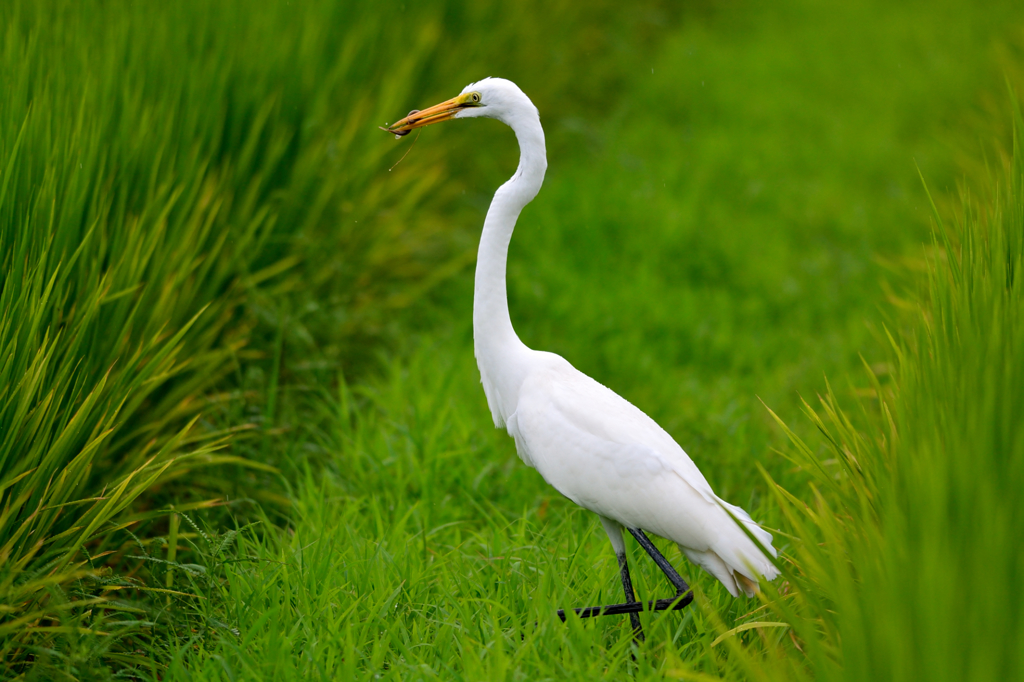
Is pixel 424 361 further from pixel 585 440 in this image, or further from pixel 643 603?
pixel 643 603

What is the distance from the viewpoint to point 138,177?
287cm

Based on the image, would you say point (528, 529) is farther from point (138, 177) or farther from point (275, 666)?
point (138, 177)

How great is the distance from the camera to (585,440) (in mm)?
2258

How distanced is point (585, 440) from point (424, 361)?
6.17ft

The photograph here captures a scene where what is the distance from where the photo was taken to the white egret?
2.13m

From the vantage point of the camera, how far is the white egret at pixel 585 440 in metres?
2.13

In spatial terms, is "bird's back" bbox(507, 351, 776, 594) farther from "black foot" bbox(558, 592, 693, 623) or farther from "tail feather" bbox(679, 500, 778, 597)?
"black foot" bbox(558, 592, 693, 623)

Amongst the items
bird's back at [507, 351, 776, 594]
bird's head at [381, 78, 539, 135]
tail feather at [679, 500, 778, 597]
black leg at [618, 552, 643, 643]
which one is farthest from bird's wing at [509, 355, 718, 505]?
bird's head at [381, 78, 539, 135]

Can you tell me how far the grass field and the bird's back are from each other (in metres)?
0.16

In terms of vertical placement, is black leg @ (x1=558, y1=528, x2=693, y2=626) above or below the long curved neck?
below

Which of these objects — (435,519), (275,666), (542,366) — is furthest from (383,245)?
(275,666)

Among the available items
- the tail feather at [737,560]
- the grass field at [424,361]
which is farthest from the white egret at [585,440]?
the grass field at [424,361]

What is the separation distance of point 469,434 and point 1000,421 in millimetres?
2116

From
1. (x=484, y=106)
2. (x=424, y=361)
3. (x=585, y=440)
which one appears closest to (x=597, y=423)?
(x=585, y=440)
